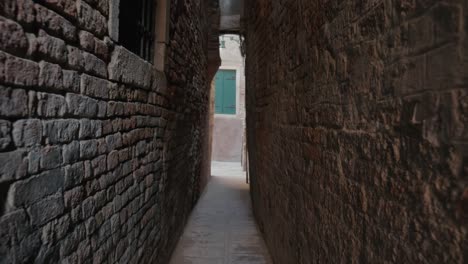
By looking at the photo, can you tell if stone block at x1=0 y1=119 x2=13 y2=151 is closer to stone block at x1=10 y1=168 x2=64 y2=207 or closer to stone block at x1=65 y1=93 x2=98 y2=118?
stone block at x1=10 y1=168 x2=64 y2=207

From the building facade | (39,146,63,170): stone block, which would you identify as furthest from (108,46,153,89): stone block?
the building facade

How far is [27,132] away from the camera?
1.27 metres

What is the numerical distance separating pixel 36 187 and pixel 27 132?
0.23m

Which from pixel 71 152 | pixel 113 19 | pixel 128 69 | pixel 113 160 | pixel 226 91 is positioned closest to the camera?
pixel 71 152

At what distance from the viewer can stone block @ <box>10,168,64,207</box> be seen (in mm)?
1223

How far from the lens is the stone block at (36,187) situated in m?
1.22

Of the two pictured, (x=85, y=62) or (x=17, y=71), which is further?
(x=85, y=62)

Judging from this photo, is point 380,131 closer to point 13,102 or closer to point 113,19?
point 13,102

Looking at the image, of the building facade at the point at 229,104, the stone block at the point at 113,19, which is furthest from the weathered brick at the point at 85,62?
the building facade at the point at 229,104

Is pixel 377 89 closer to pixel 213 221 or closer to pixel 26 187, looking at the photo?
pixel 26 187

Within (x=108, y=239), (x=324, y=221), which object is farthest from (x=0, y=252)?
(x=324, y=221)

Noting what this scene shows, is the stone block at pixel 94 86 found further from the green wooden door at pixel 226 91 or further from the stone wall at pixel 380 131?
the green wooden door at pixel 226 91

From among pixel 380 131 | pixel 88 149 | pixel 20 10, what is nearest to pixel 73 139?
pixel 88 149

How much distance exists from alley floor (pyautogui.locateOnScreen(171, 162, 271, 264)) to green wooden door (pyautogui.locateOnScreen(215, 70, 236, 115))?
12.2 m
